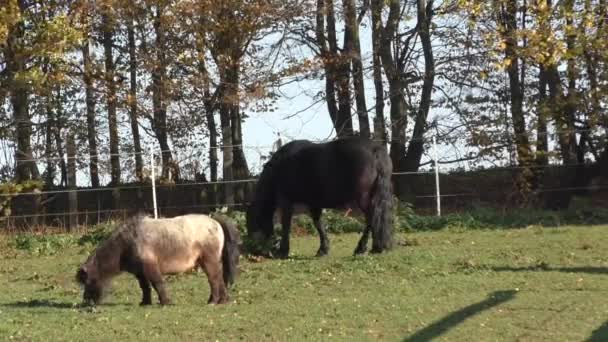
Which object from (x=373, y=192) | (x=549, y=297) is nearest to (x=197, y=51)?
(x=373, y=192)

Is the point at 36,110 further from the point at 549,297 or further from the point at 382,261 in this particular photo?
the point at 549,297

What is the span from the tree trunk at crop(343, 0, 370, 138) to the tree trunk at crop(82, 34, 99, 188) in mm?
7341

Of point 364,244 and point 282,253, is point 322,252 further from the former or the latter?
point 364,244

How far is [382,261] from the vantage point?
1255 cm

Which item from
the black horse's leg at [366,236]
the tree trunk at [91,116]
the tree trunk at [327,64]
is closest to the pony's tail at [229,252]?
the black horse's leg at [366,236]

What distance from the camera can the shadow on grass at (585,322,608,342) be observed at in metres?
8.15

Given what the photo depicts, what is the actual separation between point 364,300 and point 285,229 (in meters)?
4.56

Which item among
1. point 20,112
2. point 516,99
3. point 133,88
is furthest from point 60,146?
point 516,99

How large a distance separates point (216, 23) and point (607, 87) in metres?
10.1

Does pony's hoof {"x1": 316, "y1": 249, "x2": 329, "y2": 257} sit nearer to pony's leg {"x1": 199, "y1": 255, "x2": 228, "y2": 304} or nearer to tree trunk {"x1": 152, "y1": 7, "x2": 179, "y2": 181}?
pony's leg {"x1": 199, "y1": 255, "x2": 228, "y2": 304}

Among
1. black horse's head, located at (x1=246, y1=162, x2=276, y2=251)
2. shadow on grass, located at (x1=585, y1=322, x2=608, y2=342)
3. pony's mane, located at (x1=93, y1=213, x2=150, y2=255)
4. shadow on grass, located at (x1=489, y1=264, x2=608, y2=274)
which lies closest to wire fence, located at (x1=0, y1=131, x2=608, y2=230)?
black horse's head, located at (x1=246, y1=162, x2=276, y2=251)

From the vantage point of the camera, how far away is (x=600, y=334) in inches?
327

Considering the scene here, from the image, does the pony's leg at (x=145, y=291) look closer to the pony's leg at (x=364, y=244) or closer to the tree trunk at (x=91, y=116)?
the pony's leg at (x=364, y=244)

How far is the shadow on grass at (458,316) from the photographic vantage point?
8336mm
